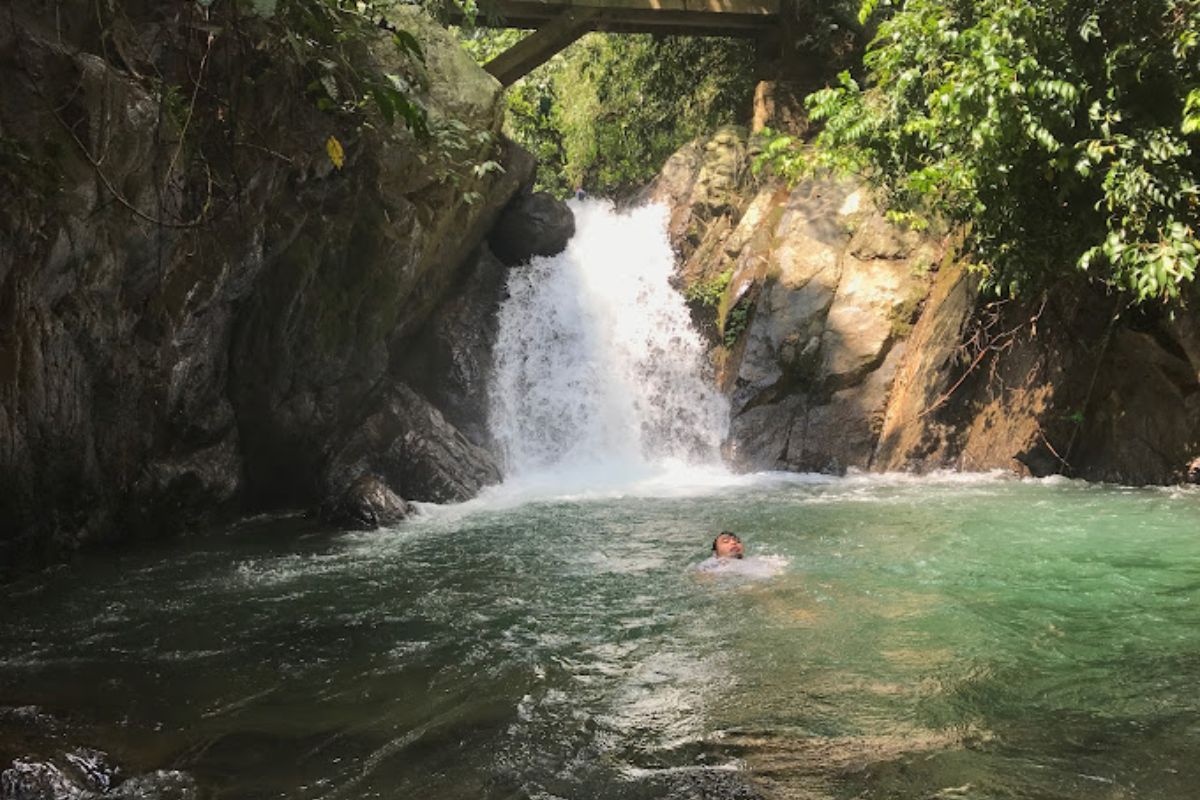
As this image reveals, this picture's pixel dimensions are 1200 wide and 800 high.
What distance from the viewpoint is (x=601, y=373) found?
53.7ft

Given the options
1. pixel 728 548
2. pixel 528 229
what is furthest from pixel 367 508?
pixel 528 229

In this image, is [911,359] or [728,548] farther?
[911,359]

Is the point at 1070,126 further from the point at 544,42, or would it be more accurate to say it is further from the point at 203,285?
the point at 544,42

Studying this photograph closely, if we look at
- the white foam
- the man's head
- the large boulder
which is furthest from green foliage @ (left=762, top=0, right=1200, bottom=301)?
the large boulder

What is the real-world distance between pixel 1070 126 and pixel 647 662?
7.05 metres

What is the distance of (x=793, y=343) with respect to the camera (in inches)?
555

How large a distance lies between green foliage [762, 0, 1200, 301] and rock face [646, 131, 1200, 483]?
1249 mm

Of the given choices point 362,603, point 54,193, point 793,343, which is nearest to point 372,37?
point 54,193

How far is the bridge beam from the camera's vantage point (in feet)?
51.7

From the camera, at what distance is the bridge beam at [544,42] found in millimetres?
15758

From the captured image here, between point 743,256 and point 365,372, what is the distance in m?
6.60

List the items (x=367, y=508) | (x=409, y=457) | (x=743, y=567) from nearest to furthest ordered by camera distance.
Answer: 1. (x=743, y=567)
2. (x=367, y=508)
3. (x=409, y=457)

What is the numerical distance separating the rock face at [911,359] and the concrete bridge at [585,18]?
3.26m

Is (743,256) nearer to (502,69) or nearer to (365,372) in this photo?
(502,69)
